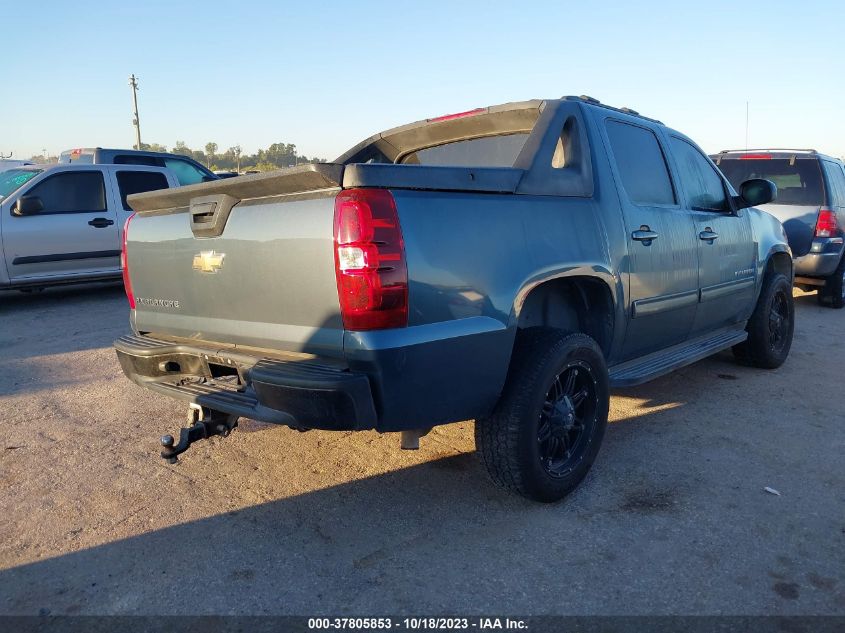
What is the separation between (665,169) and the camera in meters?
4.24

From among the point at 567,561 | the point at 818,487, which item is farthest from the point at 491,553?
the point at 818,487

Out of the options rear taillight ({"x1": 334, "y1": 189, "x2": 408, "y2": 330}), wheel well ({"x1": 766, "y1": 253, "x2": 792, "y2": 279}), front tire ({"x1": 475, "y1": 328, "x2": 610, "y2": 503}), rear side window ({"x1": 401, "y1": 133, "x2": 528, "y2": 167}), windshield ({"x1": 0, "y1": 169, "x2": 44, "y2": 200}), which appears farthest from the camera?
windshield ({"x1": 0, "y1": 169, "x2": 44, "y2": 200})

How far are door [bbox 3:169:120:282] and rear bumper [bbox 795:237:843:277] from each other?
28.6 feet

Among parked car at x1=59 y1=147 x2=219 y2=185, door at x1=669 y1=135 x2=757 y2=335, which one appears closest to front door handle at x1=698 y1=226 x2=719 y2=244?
door at x1=669 y1=135 x2=757 y2=335

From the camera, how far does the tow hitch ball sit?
2918mm

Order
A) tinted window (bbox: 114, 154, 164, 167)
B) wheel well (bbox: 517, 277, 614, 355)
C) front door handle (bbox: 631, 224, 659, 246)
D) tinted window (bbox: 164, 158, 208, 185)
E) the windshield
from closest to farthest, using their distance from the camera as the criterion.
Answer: wheel well (bbox: 517, 277, 614, 355), front door handle (bbox: 631, 224, 659, 246), the windshield, tinted window (bbox: 164, 158, 208, 185), tinted window (bbox: 114, 154, 164, 167)

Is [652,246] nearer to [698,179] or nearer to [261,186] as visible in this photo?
[698,179]

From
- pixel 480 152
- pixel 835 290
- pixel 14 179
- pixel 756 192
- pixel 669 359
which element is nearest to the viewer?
pixel 480 152

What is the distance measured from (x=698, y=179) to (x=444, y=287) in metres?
2.85

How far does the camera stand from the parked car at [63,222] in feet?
26.6

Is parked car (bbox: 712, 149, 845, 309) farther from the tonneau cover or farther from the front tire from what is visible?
the tonneau cover

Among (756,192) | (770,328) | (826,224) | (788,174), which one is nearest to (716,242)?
(756,192)

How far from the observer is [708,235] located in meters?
4.43

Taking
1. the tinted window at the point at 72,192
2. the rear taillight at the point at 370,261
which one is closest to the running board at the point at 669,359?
the rear taillight at the point at 370,261
